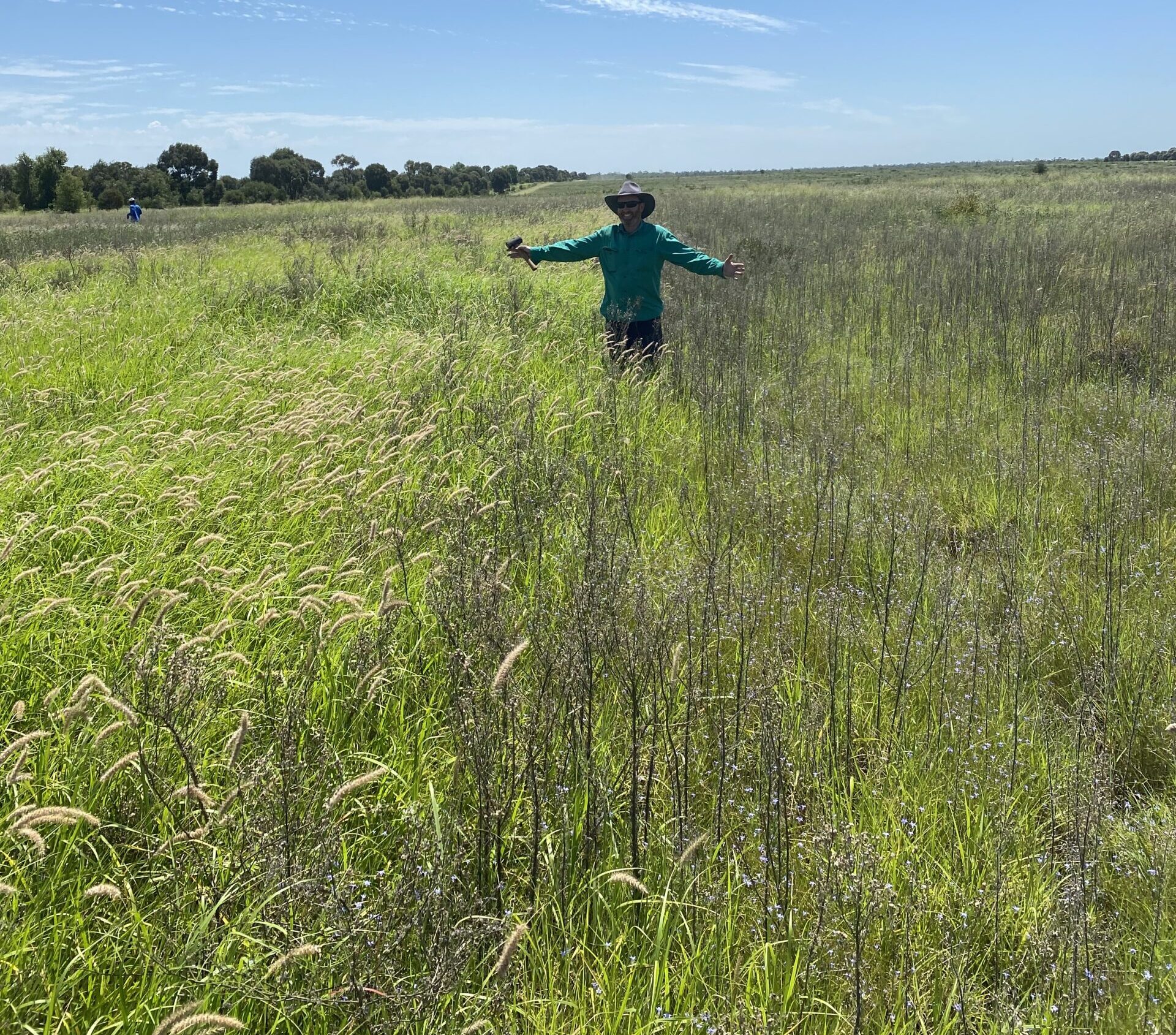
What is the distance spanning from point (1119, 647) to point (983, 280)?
8344 millimetres

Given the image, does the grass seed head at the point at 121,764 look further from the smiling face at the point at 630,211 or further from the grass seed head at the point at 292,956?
the smiling face at the point at 630,211

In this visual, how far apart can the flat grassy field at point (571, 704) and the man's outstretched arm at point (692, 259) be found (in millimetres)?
922

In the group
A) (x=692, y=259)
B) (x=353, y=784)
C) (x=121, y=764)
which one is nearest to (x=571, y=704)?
(x=353, y=784)

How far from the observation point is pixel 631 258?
6.50 m

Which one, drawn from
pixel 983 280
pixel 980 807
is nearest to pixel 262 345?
pixel 980 807

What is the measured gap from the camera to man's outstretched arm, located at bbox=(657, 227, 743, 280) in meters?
6.07

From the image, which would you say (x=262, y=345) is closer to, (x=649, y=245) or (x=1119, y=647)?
(x=649, y=245)

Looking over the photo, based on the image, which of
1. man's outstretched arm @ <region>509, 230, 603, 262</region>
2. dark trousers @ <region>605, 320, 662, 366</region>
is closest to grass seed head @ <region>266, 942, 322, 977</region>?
dark trousers @ <region>605, 320, 662, 366</region>

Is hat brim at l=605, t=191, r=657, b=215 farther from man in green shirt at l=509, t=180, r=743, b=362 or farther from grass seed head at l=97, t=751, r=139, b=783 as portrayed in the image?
grass seed head at l=97, t=751, r=139, b=783

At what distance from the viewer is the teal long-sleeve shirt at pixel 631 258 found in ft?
21.1

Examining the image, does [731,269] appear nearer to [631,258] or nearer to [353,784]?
[631,258]

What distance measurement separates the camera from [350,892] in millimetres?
1877

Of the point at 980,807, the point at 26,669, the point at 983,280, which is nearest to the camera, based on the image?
the point at 980,807

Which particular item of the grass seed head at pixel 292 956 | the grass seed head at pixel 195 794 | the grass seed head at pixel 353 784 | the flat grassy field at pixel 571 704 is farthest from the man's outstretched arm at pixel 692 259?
the grass seed head at pixel 292 956
